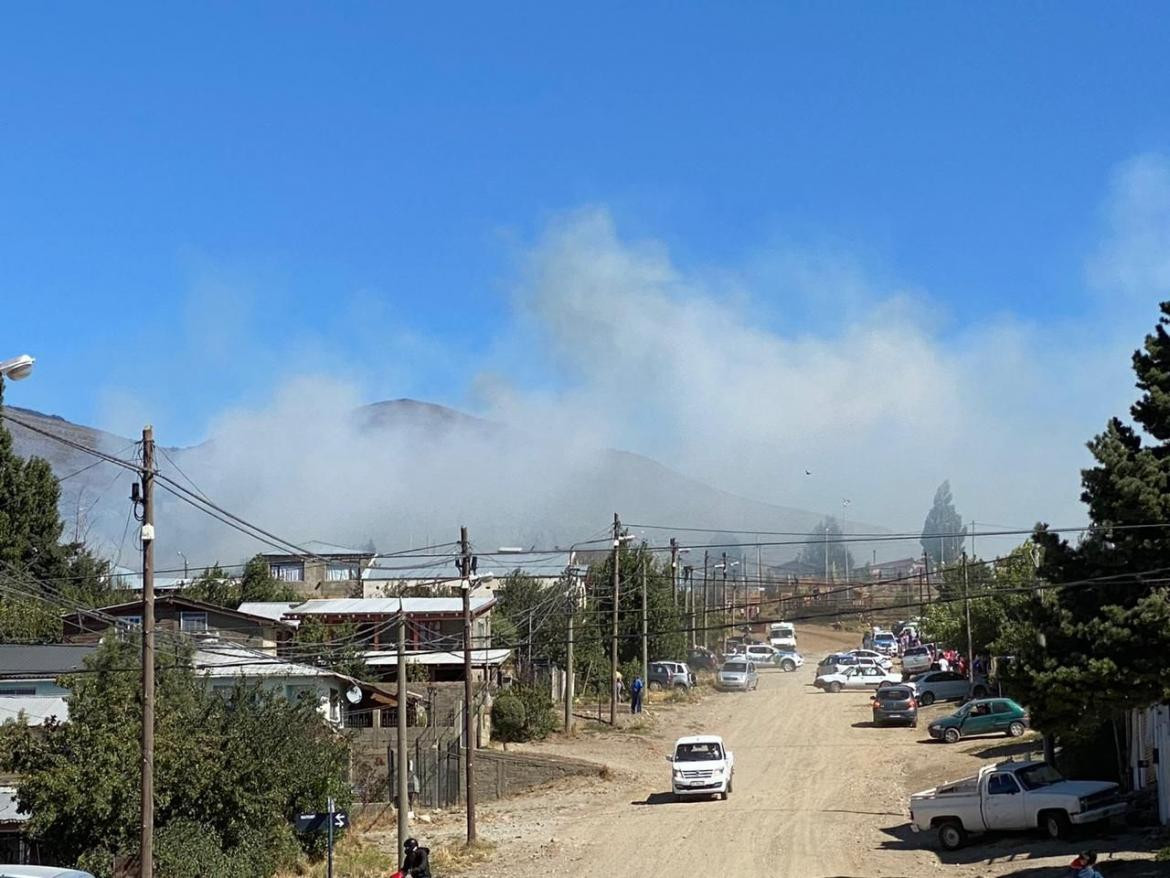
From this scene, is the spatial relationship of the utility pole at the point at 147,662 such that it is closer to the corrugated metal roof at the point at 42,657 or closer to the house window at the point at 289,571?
the corrugated metal roof at the point at 42,657

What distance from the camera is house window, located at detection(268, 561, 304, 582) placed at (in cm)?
10138

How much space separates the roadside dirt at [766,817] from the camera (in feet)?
→ 100

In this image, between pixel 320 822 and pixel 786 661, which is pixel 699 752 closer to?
pixel 320 822

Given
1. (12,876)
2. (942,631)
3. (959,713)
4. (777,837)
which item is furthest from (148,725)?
(942,631)

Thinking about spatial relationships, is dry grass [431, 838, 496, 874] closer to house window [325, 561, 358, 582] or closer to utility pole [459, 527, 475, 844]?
utility pole [459, 527, 475, 844]

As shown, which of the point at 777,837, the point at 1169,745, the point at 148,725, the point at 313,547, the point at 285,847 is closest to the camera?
the point at 148,725

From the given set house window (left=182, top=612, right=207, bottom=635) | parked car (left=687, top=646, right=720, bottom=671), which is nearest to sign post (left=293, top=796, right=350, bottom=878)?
house window (left=182, top=612, right=207, bottom=635)

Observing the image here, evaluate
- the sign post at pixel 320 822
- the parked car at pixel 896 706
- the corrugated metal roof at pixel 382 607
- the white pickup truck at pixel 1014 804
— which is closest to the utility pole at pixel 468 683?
the sign post at pixel 320 822

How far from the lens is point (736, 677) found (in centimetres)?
7844

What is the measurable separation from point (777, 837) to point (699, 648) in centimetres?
7331

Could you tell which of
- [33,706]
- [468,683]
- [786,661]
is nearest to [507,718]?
[468,683]

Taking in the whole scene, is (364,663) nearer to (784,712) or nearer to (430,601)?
(430,601)

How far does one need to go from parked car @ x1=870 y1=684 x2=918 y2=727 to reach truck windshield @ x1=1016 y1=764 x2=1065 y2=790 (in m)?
26.7

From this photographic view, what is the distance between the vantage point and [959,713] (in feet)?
174
